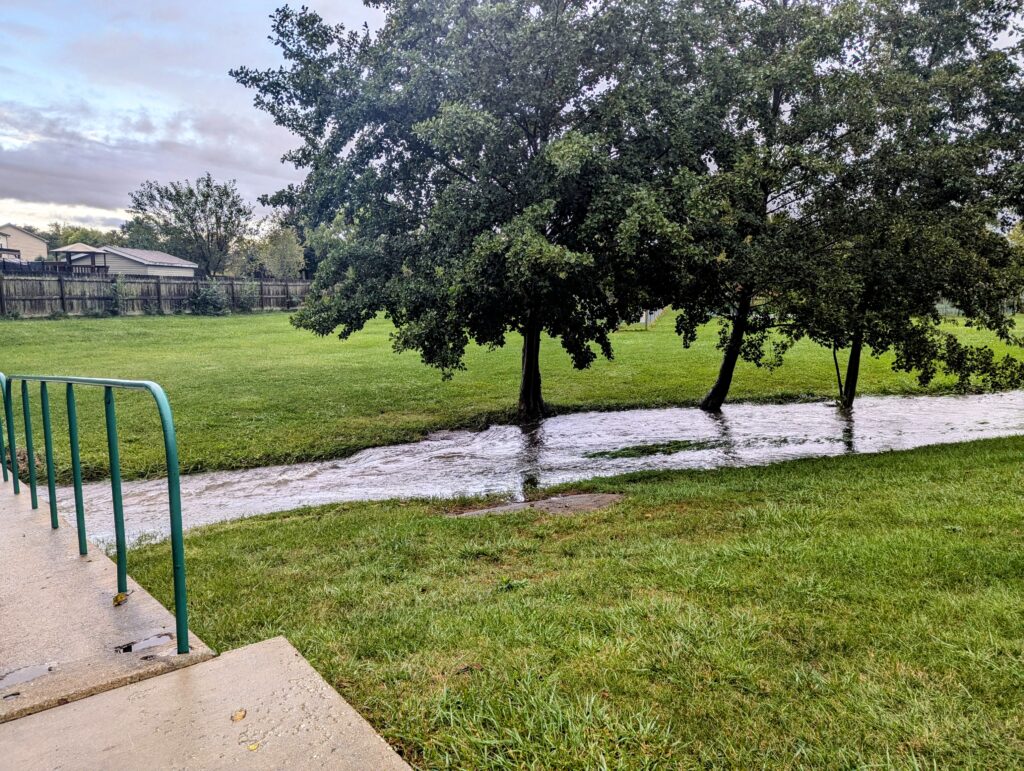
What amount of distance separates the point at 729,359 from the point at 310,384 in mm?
9615

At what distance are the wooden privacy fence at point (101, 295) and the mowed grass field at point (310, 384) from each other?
1874mm

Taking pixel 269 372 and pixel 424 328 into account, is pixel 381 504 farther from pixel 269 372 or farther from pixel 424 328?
pixel 269 372

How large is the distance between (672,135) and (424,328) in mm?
4543

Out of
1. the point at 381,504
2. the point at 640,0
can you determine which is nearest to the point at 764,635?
the point at 381,504

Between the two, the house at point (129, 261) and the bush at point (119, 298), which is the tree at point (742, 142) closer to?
the bush at point (119, 298)

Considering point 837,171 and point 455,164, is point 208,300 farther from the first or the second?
point 837,171

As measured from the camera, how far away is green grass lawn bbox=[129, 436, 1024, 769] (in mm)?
2113

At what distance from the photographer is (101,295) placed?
92.2 feet

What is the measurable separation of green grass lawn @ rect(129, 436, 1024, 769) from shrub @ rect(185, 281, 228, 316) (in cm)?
2927

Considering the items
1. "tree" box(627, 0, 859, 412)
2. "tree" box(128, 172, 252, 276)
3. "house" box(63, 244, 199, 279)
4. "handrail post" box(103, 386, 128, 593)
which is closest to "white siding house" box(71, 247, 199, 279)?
"house" box(63, 244, 199, 279)

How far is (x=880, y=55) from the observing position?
35.1ft

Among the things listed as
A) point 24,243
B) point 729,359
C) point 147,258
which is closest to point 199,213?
point 147,258

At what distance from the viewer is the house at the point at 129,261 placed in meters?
44.7

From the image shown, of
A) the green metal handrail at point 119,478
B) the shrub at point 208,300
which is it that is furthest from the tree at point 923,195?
the shrub at point 208,300
